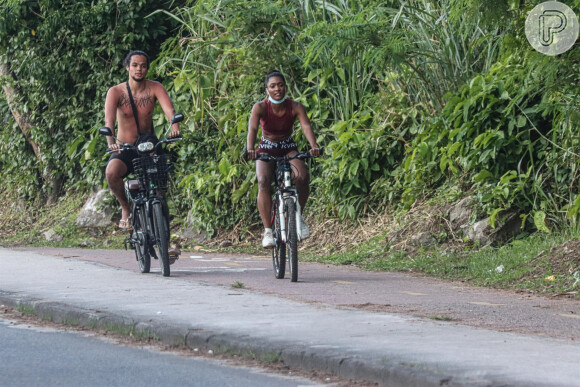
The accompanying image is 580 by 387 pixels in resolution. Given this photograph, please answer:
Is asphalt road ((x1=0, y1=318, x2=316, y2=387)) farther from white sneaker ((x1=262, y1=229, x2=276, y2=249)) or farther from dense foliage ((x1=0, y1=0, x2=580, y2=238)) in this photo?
dense foliage ((x1=0, y1=0, x2=580, y2=238))

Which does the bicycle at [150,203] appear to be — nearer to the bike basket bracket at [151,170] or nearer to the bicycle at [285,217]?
the bike basket bracket at [151,170]

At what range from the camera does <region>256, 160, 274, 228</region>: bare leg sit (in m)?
9.30

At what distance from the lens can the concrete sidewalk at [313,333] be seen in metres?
4.75

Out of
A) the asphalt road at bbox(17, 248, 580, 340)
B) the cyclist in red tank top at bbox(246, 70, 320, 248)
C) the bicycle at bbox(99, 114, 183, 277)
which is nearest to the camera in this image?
the asphalt road at bbox(17, 248, 580, 340)

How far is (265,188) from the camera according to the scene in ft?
30.6

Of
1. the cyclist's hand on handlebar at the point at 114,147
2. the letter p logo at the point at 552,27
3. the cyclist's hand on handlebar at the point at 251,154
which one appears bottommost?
the cyclist's hand on handlebar at the point at 251,154

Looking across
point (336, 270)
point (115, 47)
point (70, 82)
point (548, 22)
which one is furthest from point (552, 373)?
point (70, 82)

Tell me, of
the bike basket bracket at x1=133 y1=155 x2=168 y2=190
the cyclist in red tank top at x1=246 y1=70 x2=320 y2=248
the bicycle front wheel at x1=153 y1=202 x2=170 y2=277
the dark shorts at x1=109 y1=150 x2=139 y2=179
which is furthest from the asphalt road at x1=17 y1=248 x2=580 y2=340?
the dark shorts at x1=109 y1=150 x2=139 y2=179

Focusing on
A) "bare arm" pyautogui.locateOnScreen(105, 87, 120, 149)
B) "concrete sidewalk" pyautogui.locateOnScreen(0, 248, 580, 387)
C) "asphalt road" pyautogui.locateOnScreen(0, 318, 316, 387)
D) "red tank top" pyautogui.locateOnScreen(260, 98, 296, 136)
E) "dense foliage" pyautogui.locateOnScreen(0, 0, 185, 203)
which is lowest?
"asphalt road" pyautogui.locateOnScreen(0, 318, 316, 387)

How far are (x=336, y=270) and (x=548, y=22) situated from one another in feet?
12.2

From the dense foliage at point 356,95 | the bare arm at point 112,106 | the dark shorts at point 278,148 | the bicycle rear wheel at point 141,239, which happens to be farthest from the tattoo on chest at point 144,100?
the dense foliage at point 356,95

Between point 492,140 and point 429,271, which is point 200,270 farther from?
point 492,140

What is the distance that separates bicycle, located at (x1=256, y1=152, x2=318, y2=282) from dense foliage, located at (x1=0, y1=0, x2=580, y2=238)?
6.81 ft

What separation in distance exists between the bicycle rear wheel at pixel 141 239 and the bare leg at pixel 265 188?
123 centimetres
